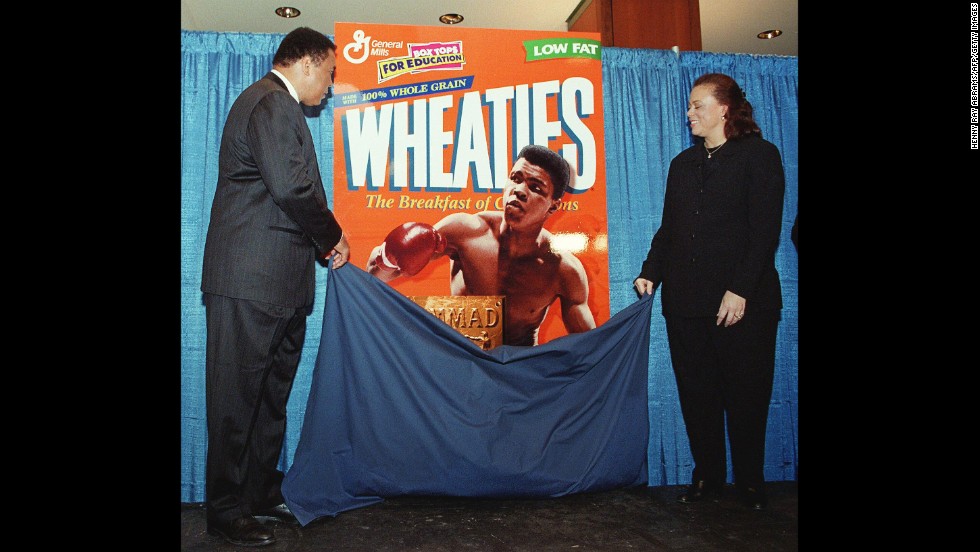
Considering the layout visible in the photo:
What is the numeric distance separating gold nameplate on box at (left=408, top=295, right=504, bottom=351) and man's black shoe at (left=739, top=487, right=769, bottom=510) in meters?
1.14

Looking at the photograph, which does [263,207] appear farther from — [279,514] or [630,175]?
[630,175]

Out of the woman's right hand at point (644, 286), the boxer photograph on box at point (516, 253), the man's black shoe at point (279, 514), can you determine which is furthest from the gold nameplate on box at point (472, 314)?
the man's black shoe at point (279, 514)

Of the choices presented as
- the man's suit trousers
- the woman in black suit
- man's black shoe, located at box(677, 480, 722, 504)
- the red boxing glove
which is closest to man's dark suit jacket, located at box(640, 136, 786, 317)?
the woman in black suit

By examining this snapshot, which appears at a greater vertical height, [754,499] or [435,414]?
[435,414]

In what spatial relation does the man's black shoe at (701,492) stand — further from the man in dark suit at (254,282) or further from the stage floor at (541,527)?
the man in dark suit at (254,282)

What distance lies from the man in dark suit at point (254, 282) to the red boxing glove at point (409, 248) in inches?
17.9

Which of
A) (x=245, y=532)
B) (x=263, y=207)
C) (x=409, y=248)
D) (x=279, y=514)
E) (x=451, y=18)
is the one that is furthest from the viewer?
(x=451, y=18)

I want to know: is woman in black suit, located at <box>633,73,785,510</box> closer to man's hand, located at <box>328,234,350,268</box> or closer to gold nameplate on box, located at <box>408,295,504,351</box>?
gold nameplate on box, located at <box>408,295,504,351</box>

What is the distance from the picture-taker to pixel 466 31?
3.02 meters

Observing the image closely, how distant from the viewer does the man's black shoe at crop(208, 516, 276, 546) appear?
216cm

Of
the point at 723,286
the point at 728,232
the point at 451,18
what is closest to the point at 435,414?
the point at 723,286

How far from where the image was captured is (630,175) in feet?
10.2

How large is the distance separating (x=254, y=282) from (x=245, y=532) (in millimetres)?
806
